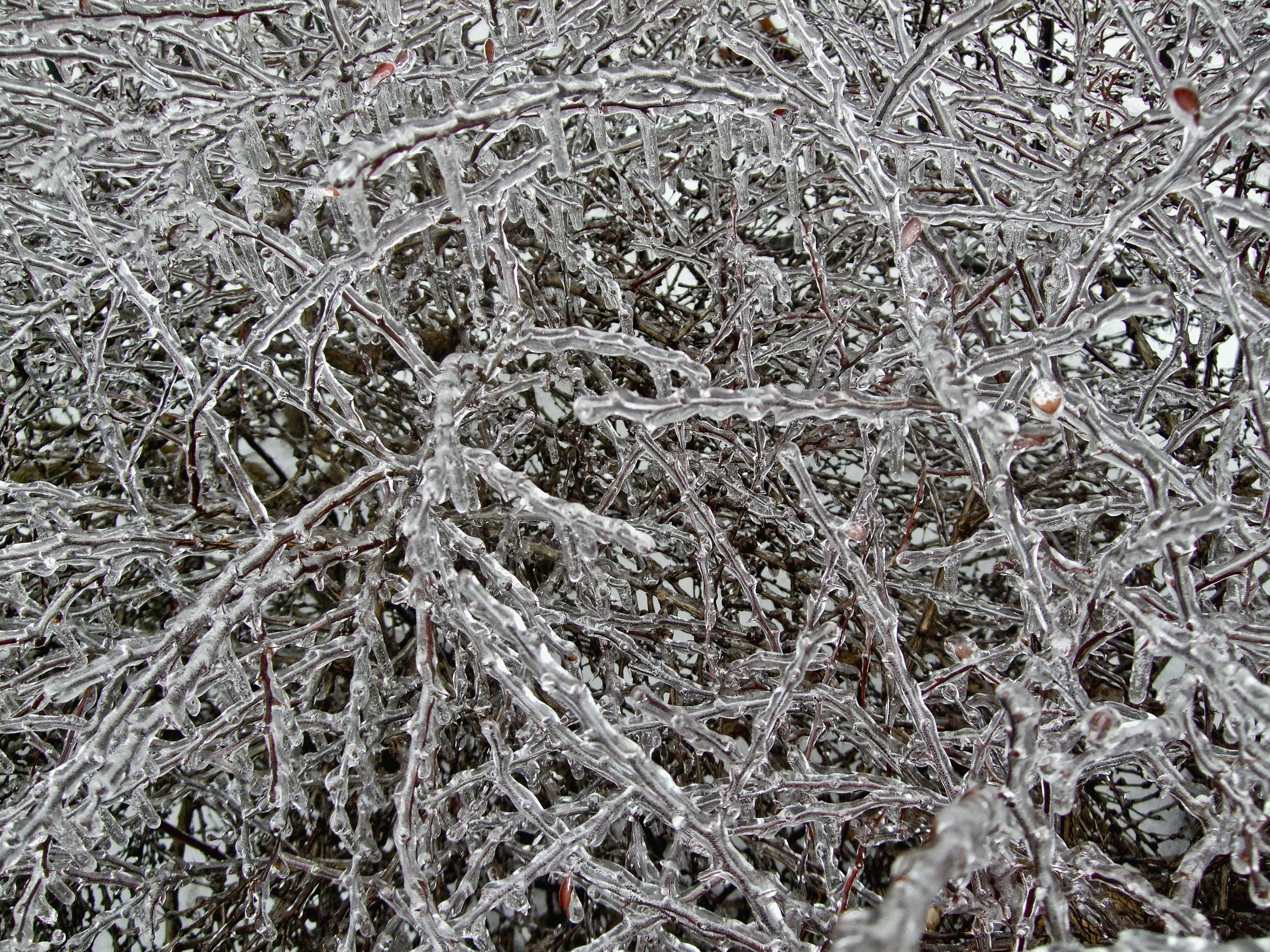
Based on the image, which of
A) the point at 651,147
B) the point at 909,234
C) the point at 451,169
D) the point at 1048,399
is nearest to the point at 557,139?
the point at 451,169

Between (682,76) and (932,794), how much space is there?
3.10 ft

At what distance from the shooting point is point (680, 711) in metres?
0.95

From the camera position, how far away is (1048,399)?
0.80m

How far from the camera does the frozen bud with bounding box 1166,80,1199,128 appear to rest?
0.73 m

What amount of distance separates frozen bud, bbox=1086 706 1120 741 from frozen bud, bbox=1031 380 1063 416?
0.94ft

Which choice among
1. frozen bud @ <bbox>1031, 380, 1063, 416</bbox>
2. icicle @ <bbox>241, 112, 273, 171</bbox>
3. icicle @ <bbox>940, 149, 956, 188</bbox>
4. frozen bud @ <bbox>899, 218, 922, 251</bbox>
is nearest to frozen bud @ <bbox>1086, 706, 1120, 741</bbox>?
frozen bud @ <bbox>1031, 380, 1063, 416</bbox>

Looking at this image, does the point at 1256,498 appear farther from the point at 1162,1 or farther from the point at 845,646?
the point at 1162,1

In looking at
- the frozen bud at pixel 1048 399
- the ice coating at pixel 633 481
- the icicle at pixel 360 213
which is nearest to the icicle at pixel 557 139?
the ice coating at pixel 633 481

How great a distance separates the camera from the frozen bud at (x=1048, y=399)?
802mm

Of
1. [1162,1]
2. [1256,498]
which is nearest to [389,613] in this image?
[1256,498]

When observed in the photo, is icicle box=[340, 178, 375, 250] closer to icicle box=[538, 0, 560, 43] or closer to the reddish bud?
icicle box=[538, 0, 560, 43]

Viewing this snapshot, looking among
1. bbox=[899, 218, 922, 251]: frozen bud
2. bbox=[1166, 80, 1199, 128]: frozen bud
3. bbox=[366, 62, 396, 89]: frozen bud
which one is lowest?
bbox=[899, 218, 922, 251]: frozen bud

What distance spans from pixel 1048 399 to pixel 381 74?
0.88 m

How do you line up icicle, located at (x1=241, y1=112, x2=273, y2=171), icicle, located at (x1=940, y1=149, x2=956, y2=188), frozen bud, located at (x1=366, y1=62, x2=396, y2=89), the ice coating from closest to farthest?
the ice coating → frozen bud, located at (x1=366, y1=62, x2=396, y2=89) → icicle, located at (x1=940, y1=149, x2=956, y2=188) → icicle, located at (x1=241, y1=112, x2=273, y2=171)
